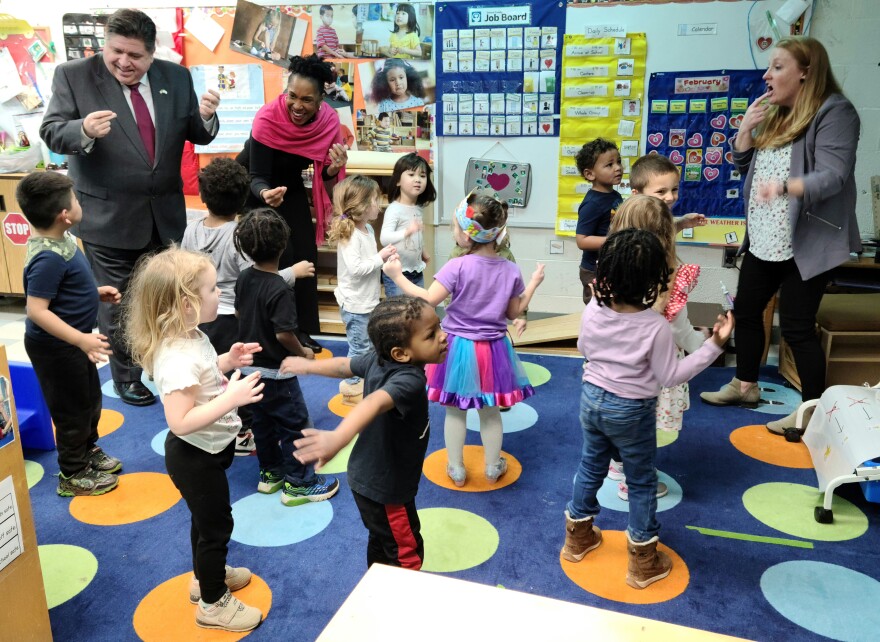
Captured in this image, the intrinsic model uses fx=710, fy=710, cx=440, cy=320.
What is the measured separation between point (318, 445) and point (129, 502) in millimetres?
1526

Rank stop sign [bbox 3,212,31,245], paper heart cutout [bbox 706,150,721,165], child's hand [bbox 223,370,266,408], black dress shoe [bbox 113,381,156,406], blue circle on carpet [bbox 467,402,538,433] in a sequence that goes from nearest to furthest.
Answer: child's hand [bbox 223,370,266,408], blue circle on carpet [bbox 467,402,538,433], black dress shoe [bbox 113,381,156,406], paper heart cutout [bbox 706,150,721,165], stop sign [bbox 3,212,31,245]

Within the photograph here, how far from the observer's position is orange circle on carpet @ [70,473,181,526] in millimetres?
2471

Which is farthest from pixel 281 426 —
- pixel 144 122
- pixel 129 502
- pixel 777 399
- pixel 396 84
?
pixel 396 84

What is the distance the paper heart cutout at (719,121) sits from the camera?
3.96 m

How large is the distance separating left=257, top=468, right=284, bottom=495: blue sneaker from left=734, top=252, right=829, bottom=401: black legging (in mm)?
2130

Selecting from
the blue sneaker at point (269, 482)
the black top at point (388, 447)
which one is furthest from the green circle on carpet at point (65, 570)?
the black top at point (388, 447)

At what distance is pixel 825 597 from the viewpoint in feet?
6.66

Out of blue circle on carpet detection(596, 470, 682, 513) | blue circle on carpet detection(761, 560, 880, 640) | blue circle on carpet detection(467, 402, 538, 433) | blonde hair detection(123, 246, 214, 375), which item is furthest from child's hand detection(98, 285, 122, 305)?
blue circle on carpet detection(761, 560, 880, 640)

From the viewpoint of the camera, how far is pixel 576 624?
3.59 feet

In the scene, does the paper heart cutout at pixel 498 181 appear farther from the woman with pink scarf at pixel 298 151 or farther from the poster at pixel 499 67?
the woman with pink scarf at pixel 298 151

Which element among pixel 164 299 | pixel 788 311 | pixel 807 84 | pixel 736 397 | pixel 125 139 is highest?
pixel 807 84

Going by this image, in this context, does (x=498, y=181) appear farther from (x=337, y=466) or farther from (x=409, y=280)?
(x=337, y=466)

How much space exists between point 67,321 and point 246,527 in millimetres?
922

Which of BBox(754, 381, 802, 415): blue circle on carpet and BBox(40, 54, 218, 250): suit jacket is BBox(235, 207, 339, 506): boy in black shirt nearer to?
BBox(40, 54, 218, 250): suit jacket
